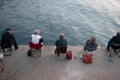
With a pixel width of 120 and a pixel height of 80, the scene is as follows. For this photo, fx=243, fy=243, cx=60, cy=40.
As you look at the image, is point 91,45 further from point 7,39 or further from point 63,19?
point 63,19

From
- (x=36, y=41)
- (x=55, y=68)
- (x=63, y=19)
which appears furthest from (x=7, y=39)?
(x=63, y=19)

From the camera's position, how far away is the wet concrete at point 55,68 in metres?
14.8

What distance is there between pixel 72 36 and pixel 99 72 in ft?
31.8

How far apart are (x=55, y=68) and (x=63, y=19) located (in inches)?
538

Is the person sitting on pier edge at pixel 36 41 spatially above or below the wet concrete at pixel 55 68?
above

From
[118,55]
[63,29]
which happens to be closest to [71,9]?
[63,29]

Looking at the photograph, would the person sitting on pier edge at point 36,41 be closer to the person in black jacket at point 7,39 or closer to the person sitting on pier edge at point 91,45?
the person in black jacket at point 7,39

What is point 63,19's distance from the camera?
93.7 ft

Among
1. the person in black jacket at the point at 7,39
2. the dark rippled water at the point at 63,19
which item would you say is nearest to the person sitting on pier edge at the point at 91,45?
the person in black jacket at the point at 7,39

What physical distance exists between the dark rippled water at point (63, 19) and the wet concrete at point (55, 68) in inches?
265

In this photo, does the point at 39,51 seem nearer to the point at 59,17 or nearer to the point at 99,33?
the point at 99,33

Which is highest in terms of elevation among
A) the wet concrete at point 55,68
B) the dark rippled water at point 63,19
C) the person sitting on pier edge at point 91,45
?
the person sitting on pier edge at point 91,45

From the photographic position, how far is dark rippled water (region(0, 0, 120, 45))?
24.9 m

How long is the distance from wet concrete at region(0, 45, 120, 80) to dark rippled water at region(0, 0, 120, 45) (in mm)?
6733
